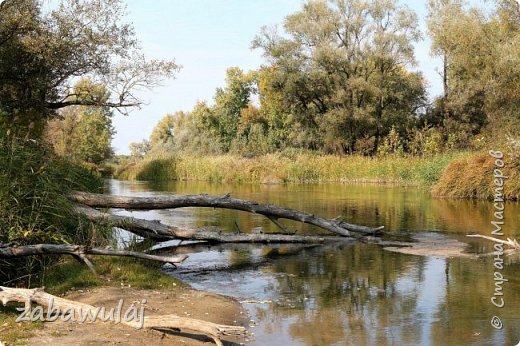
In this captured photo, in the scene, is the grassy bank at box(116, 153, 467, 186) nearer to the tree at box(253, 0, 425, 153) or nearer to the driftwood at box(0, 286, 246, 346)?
the tree at box(253, 0, 425, 153)

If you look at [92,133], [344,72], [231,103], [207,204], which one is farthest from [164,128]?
[207,204]

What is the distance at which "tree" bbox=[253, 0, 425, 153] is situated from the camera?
4656 centimetres

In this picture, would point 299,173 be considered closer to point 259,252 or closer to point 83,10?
point 83,10

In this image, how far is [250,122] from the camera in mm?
60875

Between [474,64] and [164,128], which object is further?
[164,128]

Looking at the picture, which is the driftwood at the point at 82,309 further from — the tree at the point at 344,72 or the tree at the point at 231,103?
the tree at the point at 231,103

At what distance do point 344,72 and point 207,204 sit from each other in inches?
1454

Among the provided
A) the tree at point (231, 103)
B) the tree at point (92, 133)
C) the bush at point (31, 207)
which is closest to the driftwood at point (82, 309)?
the bush at point (31, 207)

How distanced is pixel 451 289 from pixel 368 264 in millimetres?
2243

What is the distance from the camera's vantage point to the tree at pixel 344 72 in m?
46.6

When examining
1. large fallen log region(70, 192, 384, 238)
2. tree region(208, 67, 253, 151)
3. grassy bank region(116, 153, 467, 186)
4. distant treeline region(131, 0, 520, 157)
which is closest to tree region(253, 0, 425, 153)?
distant treeline region(131, 0, 520, 157)

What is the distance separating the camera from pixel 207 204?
13109 millimetres

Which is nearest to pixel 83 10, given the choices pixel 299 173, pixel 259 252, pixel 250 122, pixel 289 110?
pixel 259 252

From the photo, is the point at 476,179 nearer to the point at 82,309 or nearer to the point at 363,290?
the point at 363,290
